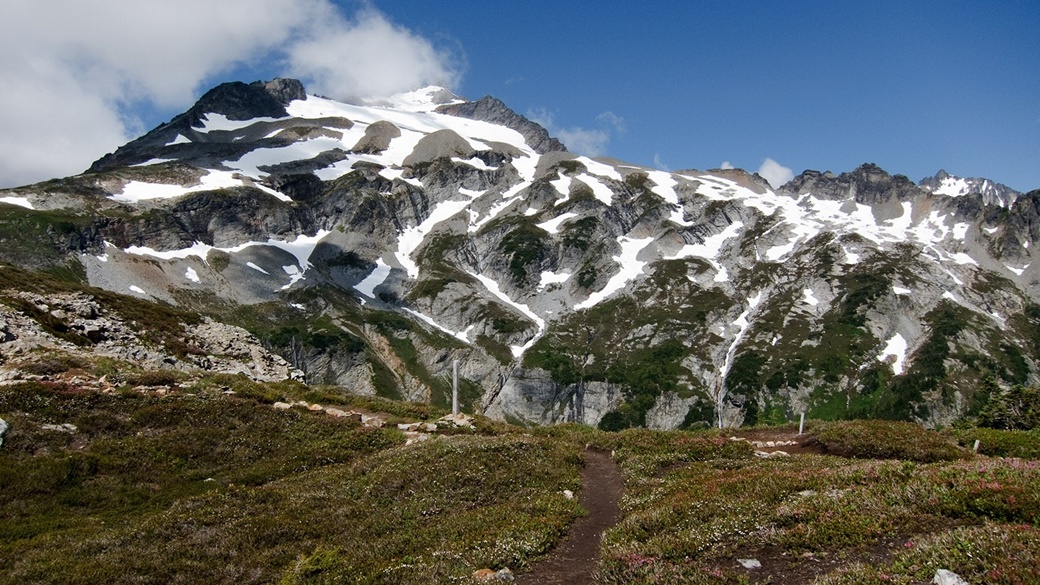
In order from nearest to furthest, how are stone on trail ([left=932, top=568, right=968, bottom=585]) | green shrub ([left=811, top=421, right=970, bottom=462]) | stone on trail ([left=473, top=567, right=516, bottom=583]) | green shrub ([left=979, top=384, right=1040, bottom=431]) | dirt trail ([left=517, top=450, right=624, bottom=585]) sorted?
stone on trail ([left=932, top=568, right=968, bottom=585]) → stone on trail ([left=473, top=567, right=516, bottom=583]) → dirt trail ([left=517, top=450, right=624, bottom=585]) → green shrub ([left=811, top=421, right=970, bottom=462]) → green shrub ([left=979, top=384, right=1040, bottom=431])

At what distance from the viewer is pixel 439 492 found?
20703 mm

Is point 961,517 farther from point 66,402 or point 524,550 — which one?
point 66,402

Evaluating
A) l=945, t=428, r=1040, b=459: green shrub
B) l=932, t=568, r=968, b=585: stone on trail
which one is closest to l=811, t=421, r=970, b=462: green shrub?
l=945, t=428, r=1040, b=459: green shrub

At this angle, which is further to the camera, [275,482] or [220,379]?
[220,379]

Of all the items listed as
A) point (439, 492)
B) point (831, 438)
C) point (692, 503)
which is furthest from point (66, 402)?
point (831, 438)

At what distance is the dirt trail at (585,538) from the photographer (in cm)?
1389

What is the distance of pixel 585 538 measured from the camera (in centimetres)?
1661

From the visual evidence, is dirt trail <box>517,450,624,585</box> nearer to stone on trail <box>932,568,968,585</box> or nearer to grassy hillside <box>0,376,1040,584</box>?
grassy hillside <box>0,376,1040,584</box>

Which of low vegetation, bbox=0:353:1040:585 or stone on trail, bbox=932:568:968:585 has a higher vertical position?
stone on trail, bbox=932:568:968:585

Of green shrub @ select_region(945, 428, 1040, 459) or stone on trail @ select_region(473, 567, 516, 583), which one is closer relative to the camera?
stone on trail @ select_region(473, 567, 516, 583)

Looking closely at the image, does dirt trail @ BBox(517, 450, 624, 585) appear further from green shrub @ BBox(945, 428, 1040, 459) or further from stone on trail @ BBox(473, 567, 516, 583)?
green shrub @ BBox(945, 428, 1040, 459)

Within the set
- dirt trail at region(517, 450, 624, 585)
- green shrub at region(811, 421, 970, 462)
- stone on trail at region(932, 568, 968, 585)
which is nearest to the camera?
stone on trail at region(932, 568, 968, 585)

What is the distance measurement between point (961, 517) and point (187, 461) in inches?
1033

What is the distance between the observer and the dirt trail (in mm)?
13891
